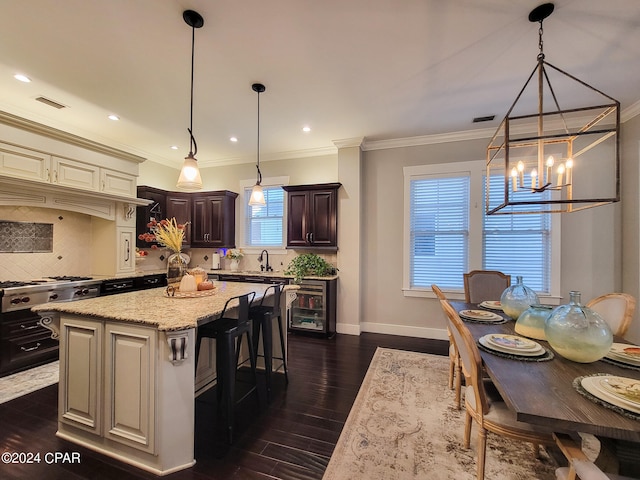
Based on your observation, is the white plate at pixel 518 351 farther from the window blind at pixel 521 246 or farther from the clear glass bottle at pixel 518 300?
the window blind at pixel 521 246

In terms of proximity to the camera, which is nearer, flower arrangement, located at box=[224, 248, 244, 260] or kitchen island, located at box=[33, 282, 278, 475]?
kitchen island, located at box=[33, 282, 278, 475]

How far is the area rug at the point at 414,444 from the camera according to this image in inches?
68.2

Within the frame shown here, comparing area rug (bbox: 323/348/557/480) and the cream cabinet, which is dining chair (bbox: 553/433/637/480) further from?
the cream cabinet

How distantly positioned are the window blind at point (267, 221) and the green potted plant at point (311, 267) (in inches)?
31.2

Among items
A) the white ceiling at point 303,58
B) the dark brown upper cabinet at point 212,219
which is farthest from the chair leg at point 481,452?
the dark brown upper cabinet at point 212,219

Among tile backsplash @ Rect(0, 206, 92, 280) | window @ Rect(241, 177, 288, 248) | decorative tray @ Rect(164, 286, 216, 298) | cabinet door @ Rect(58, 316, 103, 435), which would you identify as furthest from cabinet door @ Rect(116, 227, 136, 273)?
cabinet door @ Rect(58, 316, 103, 435)

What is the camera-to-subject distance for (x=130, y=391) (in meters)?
1.79

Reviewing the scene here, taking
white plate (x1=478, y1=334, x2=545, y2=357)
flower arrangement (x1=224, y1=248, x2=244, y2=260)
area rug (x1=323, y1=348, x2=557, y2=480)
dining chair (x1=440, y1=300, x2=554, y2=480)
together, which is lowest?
area rug (x1=323, y1=348, x2=557, y2=480)

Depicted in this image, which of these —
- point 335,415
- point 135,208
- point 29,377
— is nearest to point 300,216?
point 135,208

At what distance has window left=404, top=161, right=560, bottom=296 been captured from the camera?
3791 millimetres

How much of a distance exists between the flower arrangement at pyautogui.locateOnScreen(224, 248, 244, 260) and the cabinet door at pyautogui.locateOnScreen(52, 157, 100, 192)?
7.22 feet

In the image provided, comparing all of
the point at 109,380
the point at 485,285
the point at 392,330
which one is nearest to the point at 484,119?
the point at 485,285

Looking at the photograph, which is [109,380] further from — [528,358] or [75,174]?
[75,174]

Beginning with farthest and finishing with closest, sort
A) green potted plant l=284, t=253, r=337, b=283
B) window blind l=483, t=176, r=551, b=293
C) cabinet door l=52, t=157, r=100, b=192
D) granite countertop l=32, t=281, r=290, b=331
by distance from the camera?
green potted plant l=284, t=253, r=337, b=283 → window blind l=483, t=176, r=551, b=293 → cabinet door l=52, t=157, r=100, b=192 → granite countertop l=32, t=281, r=290, b=331
